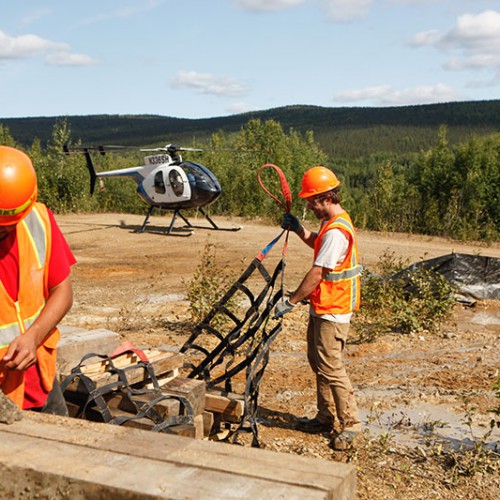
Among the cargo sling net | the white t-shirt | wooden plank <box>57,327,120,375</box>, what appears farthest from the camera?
the white t-shirt

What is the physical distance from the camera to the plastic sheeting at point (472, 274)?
9992 mm

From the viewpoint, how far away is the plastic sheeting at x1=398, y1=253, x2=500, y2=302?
32.8ft

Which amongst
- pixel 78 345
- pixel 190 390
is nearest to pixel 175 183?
pixel 78 345

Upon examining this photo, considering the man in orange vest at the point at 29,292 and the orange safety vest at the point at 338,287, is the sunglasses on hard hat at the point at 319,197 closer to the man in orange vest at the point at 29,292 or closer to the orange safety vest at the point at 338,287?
the orange safety vest at the point at 338,287

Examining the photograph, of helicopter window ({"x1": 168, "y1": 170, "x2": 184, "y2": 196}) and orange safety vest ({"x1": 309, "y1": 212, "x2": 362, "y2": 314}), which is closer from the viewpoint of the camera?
orange safety vest ({"x1": 309, "y1": 212, "x2": 362, "y2": 314})

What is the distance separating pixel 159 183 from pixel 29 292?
53.8ft

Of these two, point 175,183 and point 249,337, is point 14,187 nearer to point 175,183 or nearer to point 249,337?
point 249,337

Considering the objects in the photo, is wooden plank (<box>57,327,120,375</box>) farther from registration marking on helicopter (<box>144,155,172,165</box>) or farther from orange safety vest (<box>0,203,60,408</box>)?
registration marking on helicopter (<box>144,155,172,165</box>)

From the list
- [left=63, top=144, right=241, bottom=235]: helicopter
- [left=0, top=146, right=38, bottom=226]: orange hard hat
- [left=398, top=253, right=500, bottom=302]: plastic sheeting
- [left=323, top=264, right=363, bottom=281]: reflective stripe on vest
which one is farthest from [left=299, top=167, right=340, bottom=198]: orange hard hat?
[left=63, top=144, right=241, bottom=235]: helicopter

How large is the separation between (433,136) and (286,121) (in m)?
47.2

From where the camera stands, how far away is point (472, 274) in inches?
403

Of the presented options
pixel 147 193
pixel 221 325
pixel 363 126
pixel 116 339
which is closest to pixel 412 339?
pixel 221 325

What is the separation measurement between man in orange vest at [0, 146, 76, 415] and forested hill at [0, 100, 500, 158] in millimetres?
121199

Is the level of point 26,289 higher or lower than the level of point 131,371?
higher
